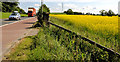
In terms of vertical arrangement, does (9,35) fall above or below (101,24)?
below

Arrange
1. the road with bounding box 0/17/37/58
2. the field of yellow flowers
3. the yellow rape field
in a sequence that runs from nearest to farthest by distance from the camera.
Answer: the field of yellow flowers
the road with bounding box 0/17/37/58
the yellow rape field

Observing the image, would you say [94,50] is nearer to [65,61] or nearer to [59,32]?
[65,61]

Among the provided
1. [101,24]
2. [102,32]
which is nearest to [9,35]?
[102,32]

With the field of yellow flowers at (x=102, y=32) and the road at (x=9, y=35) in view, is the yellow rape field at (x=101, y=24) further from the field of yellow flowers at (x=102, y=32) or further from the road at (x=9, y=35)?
the road at (x=9, y=35)

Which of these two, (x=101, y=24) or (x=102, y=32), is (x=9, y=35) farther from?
(x=101, y=24)

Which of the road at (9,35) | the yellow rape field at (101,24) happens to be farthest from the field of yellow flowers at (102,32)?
the road at (9,35)

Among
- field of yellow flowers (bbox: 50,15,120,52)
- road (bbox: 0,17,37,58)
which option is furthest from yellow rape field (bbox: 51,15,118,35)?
road (bbox: 0,17,37,58)

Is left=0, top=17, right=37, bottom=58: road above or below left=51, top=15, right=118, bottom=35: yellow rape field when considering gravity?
below

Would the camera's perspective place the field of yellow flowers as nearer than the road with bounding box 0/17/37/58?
Yes

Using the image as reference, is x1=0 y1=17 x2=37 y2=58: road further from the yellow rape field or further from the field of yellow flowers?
the yellow rape field

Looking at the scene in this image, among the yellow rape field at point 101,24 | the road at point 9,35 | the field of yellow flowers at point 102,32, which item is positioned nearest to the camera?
the field of yellow flowers at point 102,32

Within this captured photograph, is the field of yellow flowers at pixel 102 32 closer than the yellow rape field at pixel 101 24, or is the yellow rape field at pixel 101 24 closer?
the field of yellow flowers at pixel 102 32

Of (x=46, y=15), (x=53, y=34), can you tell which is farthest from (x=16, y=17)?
(x=53, y=34)

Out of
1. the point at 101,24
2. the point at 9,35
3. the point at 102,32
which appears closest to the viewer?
the point at 102,32
